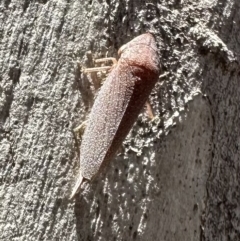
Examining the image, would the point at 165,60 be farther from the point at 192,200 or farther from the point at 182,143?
the point at 192,200

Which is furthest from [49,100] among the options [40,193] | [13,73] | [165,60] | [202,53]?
[202,53]

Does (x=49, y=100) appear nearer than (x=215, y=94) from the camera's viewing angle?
Yes

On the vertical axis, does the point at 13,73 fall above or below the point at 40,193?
above
